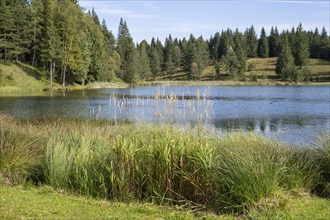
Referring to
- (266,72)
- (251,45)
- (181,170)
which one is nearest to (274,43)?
(251,45)

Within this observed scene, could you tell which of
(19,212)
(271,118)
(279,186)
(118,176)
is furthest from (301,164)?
(271,118)

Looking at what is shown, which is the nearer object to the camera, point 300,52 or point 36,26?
point 36,26

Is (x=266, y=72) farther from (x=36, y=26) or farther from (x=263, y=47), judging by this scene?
(x=36, y=26)

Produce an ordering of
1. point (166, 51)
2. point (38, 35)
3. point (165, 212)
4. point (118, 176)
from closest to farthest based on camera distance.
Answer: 1. point (165, 212)
2. point (118, 176)
3. point (38, 35)
4. point (166, 51)

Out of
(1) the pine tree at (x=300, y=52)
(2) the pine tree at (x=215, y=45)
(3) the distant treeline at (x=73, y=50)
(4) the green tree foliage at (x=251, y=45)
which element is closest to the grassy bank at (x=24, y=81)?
(3) the distant treeline at (x=73, y=50)

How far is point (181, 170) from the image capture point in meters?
7.92

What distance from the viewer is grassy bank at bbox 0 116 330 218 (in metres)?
7.36

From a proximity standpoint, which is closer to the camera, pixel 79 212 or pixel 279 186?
pixel 79 212

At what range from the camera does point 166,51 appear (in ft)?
485

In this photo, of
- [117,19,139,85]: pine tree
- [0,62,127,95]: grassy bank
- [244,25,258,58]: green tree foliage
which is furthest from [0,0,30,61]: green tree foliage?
[244,25,258,58]: green tree foliage

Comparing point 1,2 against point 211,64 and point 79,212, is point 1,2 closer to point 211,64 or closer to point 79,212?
point 79,212

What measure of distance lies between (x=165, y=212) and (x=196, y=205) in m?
0.88

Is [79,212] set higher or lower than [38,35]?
lower

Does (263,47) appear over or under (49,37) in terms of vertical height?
over
